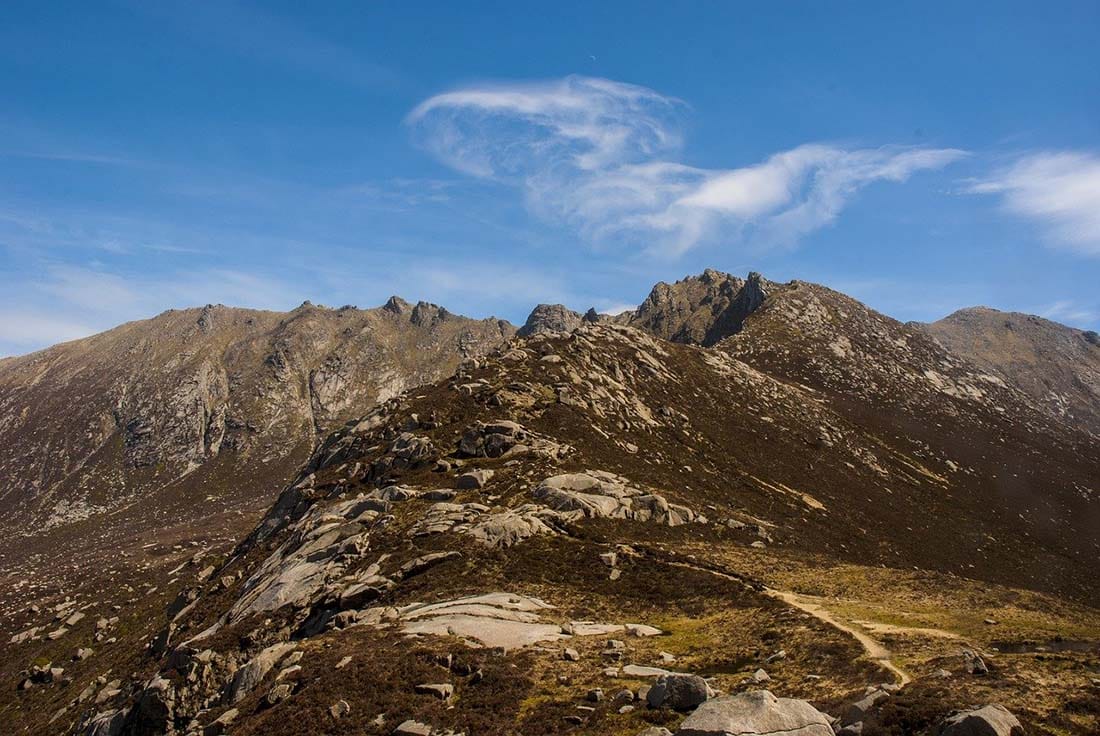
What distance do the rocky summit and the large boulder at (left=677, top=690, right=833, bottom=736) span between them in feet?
0.28

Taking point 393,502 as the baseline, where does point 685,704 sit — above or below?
below

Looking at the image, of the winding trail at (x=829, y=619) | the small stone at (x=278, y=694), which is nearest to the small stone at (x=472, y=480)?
the winding trail at (x=829, y=619)

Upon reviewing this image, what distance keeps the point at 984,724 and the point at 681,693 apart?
911 cm

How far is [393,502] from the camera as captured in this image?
178 feet

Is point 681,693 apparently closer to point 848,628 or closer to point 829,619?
point 848,628

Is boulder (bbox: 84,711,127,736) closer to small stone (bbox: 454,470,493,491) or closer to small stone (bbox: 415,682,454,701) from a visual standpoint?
small stone (bbox: 415,682,454,701)

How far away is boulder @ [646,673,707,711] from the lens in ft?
72.1

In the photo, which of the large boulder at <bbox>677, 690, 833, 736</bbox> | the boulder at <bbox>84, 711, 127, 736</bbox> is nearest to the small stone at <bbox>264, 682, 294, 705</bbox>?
the boulder at <bbox>84, 711, 127, 736</bbox>

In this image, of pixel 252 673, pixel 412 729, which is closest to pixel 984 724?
pixel 412 729

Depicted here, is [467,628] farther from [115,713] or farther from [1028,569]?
[1028,569]

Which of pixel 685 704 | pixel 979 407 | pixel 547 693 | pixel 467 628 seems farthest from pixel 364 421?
pixel 979 407

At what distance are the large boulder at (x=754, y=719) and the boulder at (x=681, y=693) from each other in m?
3.23

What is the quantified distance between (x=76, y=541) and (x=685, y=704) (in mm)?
217619

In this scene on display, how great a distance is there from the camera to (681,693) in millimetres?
22188
